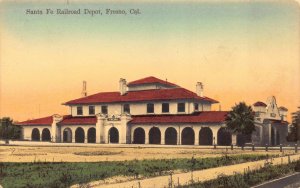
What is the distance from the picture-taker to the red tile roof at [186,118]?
42.0m

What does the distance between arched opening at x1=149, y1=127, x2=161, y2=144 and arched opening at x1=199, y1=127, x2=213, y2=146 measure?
15.3 feet

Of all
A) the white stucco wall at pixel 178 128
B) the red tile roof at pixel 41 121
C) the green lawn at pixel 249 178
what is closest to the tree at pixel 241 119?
the white stucco wall at pixel 178 128

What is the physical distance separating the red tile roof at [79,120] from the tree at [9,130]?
4772mm

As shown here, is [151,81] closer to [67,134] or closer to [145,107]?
[145,107]

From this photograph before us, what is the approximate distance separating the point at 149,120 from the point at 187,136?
4.10m

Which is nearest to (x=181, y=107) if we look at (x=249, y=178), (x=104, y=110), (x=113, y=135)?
(x=113, y=135)

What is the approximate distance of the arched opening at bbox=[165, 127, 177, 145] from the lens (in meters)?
45.0

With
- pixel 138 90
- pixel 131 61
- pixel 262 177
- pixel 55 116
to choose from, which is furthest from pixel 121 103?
pixel 262 177

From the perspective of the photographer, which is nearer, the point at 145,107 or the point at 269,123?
the point at 269,123

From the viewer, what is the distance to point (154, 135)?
151ft

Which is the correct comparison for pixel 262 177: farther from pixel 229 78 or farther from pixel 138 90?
pixel 138 90

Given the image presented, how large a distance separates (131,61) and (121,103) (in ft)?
76.2

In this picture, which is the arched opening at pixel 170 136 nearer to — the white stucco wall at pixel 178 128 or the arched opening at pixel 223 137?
the white stucco wall at pixel 178 128

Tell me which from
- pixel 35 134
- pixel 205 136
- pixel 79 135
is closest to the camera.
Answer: pixel 205 136
